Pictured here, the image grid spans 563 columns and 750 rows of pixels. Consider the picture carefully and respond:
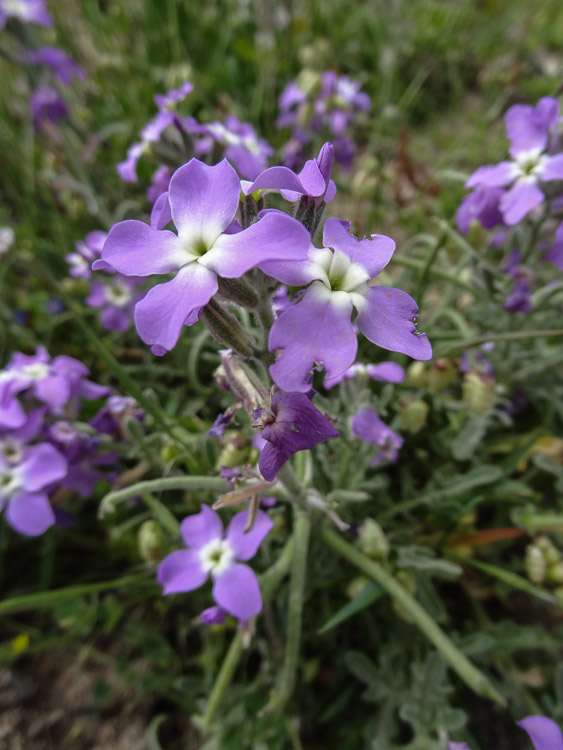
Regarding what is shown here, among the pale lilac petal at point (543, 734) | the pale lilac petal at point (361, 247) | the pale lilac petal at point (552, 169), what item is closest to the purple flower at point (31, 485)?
the pale lilac petal at point (361, 247)

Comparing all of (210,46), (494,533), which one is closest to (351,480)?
(494,533)

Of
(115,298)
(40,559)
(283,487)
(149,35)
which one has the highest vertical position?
(149,35)

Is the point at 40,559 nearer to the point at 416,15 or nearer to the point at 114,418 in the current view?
the point at 114,418

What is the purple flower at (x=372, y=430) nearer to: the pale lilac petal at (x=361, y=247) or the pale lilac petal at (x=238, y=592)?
the pale lilac petal at (x=238, y=592)

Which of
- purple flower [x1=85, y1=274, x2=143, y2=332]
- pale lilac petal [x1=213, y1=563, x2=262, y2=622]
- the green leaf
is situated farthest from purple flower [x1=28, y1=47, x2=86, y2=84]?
the green leaf

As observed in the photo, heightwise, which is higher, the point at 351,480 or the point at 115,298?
the point at 115,298

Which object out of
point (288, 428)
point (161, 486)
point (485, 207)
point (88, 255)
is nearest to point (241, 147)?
point (88, 255)
